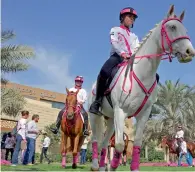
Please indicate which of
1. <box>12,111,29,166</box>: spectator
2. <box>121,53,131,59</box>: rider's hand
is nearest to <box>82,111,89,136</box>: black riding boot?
<box>12,111,29,166</box>: spectator

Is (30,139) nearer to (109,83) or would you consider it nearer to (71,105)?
(71,105)

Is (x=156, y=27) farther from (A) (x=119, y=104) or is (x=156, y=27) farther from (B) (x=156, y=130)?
(B) (x=156, y=130)

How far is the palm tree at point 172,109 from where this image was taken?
38.6 metres

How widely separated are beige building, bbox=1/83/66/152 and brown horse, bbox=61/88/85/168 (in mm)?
18836

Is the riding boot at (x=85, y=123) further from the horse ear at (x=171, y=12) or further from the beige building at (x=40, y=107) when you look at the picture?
the beige building at (x=40, y=107)

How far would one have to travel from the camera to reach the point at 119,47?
24.6ft

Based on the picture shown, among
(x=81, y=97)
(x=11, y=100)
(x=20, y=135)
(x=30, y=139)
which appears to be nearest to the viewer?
(x=81, y=97)

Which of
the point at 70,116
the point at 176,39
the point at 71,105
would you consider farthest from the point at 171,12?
the point at 70,116

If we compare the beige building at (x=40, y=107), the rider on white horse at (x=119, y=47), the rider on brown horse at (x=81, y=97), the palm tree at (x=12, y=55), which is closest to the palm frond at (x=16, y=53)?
the palm tree at (x=12, y=55)

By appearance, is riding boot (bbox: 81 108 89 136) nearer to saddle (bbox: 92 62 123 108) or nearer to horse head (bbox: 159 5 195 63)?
saddle (bbox: 92 62 123 108)

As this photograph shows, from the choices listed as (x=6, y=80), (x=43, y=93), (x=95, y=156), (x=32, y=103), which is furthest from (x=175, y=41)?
(x=43, y=93)

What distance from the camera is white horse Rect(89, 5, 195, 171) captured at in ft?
21.3

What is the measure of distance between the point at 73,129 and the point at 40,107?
45627mm

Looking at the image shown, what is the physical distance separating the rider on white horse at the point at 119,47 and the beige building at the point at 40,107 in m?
24.7
